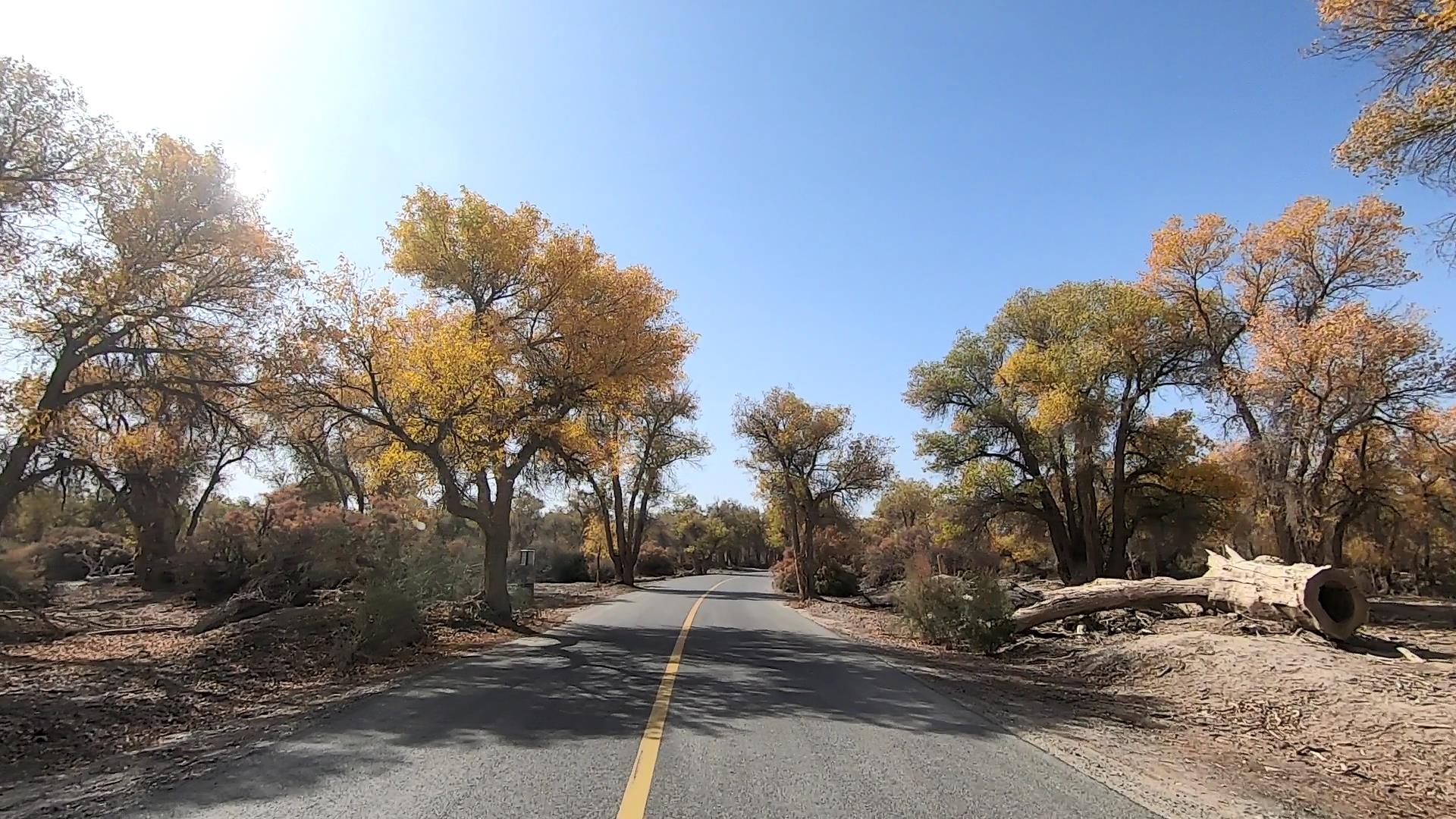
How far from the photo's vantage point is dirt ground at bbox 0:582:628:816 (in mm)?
7090

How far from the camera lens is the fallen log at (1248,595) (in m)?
12.5

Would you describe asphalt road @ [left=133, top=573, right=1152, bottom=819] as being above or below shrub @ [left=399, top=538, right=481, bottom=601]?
below

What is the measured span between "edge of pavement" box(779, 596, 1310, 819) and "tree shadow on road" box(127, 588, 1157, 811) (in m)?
0.36

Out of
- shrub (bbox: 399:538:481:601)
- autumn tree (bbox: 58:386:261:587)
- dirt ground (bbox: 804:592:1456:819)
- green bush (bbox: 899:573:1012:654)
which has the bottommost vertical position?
dirt ground (bbox: 804:592:1456:819)

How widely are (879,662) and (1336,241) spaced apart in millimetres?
20825

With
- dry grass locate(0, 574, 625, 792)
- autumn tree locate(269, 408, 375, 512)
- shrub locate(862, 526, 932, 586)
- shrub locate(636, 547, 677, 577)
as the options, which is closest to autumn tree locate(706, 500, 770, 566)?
shrub locate(636, 547, 677, 577)

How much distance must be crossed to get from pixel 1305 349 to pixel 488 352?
20.3m

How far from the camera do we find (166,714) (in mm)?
9039

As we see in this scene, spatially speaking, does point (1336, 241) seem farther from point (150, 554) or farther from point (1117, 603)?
point (150, 554)

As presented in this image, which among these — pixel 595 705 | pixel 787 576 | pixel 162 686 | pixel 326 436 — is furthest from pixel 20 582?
pixel 787 576

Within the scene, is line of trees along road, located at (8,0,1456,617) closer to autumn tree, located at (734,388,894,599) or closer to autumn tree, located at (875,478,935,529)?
autumn tree, located at (734,388,894,599)

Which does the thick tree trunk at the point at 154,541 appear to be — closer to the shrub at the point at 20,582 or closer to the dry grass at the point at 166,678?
the shrub at the point at 20,582

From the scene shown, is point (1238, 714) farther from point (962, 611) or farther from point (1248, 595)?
point (962, 611)

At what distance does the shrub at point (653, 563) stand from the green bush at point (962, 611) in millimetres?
51946
